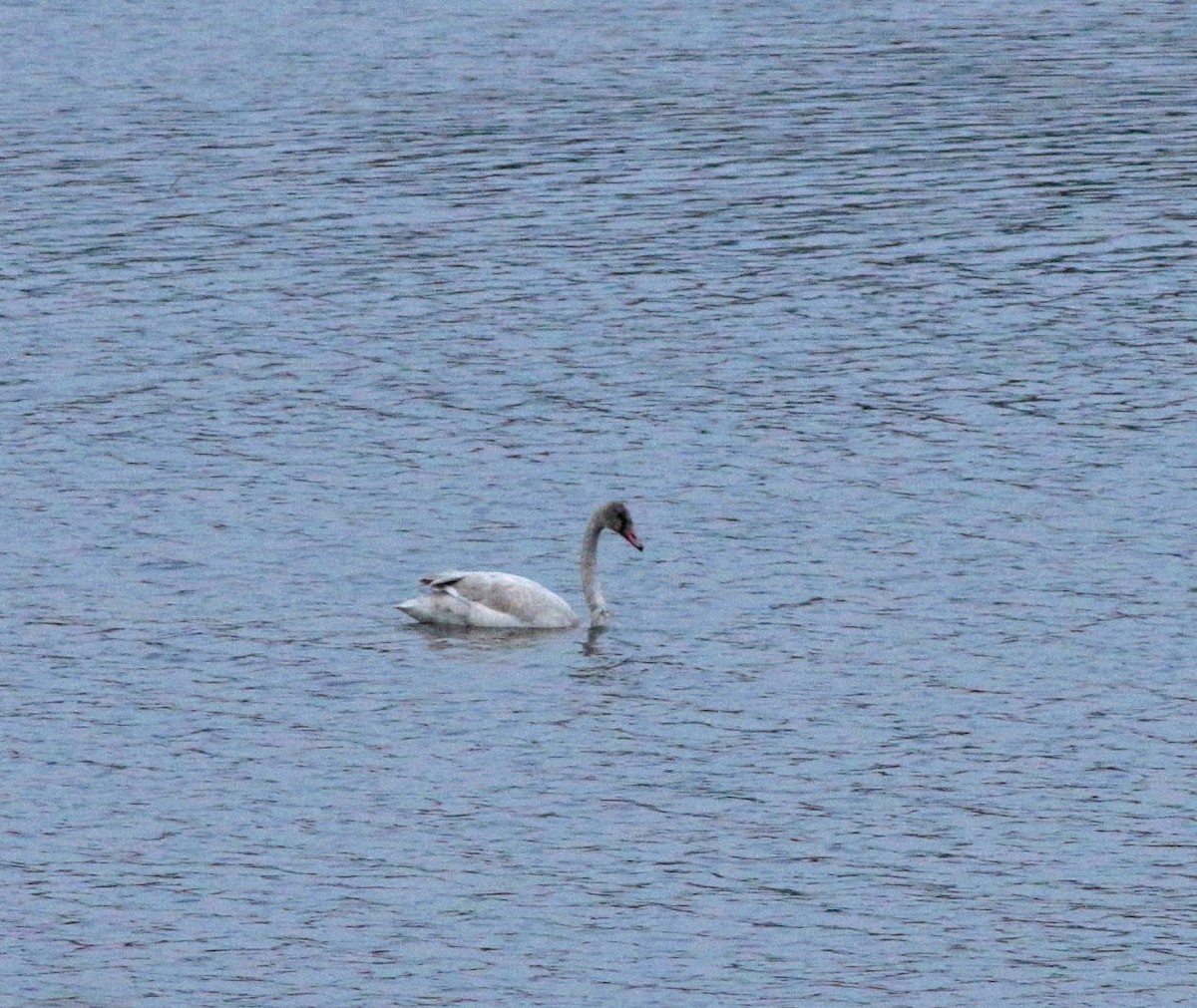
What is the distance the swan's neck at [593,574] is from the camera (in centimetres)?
3169

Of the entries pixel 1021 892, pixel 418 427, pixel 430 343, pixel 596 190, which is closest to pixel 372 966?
pixel 1021 892

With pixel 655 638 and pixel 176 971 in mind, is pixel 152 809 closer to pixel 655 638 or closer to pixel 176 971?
pixel 176 971

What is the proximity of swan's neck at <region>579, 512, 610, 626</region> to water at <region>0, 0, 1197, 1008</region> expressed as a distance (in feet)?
1.11

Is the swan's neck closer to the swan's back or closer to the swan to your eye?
the swan

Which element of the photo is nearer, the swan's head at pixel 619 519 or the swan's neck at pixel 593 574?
the swan's neck at pixel 593 574

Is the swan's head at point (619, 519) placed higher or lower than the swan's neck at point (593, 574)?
higher

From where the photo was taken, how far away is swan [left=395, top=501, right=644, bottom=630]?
31.3m

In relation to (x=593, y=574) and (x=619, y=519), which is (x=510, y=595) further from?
(x=619, y=519)

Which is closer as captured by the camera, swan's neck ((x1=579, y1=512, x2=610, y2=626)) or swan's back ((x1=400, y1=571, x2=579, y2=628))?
swan's back ((x1=400, y1=571, x2=579, y2=628))

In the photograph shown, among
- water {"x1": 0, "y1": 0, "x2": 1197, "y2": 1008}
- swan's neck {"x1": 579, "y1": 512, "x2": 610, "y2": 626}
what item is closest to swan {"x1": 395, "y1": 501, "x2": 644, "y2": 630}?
swan's neck {"x1": 579, "y1": 512, "x2": 610, "y2": 626}

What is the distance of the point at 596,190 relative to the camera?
5684 centimetres

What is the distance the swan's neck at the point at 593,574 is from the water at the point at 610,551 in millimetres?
338

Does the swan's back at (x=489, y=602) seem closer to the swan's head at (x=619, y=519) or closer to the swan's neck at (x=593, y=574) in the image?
the swan's neck at (x=593, y=574)

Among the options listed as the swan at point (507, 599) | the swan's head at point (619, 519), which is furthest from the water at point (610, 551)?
the swan's head at point (619, 519)
